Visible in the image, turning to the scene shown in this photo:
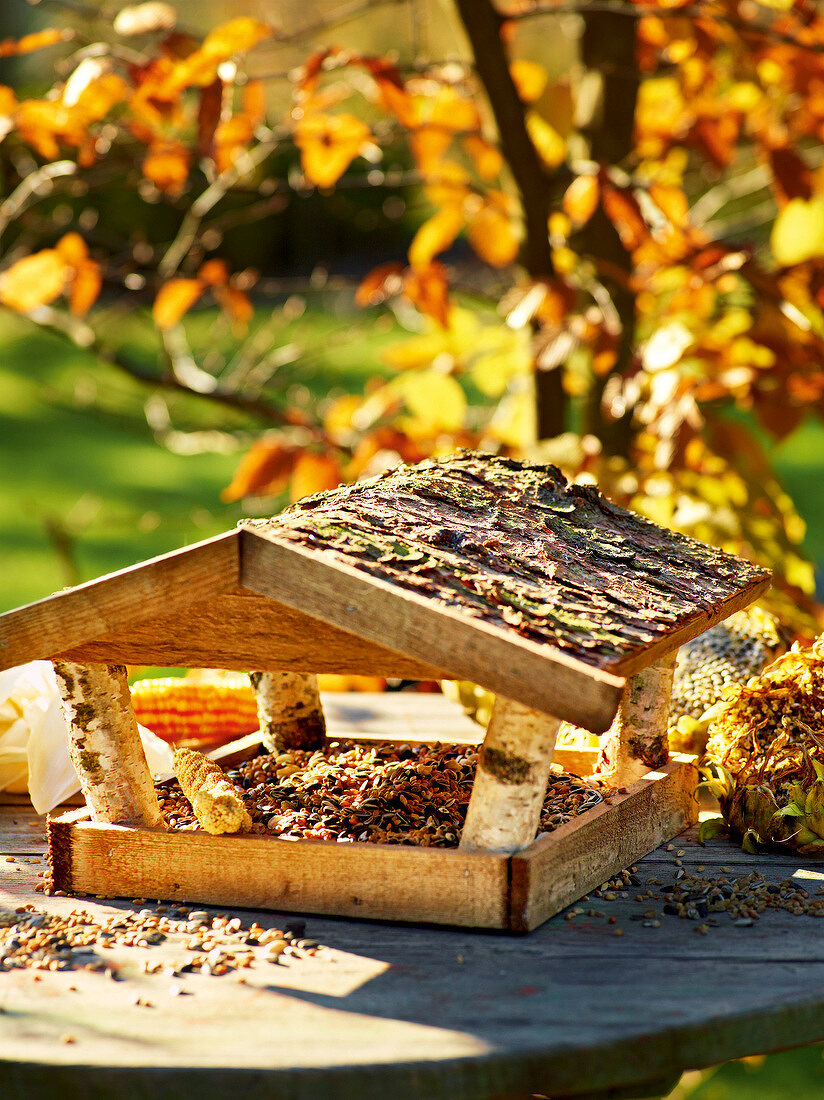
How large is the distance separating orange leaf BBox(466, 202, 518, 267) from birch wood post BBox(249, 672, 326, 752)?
1431 mm

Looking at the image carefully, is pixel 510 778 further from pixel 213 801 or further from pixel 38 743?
pixel 38 743

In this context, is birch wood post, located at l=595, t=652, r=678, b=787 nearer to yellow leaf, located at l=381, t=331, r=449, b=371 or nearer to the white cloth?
the white cloth

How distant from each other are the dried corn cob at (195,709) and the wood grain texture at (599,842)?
0.67 meters

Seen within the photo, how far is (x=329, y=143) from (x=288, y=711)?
3.67ft

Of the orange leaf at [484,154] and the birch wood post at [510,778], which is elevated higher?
the orange leaf at [484,154]

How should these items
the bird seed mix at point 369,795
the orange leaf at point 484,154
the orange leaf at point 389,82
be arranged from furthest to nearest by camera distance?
the orange leaf at point 484,154 < the orange leaf at point 389,82 < the bird seed mix at point 369,795

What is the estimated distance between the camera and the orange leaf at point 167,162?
7.31 feet

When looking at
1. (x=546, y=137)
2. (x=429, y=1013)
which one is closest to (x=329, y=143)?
(x=546, y=137)

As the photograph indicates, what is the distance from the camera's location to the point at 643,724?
4.52ft

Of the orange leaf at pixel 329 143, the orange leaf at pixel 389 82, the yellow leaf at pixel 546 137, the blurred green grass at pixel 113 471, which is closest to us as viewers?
the orange leaf at pixel 389 82

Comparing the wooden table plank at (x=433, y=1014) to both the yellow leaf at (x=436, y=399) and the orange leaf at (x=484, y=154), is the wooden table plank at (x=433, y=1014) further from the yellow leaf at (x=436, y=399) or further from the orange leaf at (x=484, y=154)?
the orange leaf at (x=484, y=154)

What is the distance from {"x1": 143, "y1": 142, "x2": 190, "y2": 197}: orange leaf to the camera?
7.31 feet

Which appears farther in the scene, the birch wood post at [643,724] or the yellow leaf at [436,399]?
the yellow leaf at [436,399]

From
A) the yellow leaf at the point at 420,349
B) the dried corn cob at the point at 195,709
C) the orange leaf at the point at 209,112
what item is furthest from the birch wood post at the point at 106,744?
the yellow leaf at the point at 420,349
